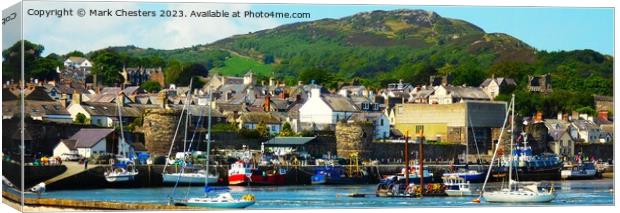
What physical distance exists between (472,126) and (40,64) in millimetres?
10088

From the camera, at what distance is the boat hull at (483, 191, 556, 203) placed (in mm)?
18125

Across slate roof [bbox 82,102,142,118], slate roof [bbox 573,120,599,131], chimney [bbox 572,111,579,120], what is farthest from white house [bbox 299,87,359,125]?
chimney [bbox 572,111,579,120]

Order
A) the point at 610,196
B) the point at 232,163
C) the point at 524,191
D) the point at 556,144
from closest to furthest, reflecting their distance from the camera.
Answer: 1. the point at 610,196
2. the point at 524,191
3. the point at 232,163
4. the point at 556,144

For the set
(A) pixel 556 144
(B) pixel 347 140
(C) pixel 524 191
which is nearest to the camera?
(C) pixel 524 191

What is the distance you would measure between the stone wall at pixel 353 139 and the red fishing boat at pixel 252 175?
2.26m

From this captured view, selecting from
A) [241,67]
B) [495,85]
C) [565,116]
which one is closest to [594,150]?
[565,116]

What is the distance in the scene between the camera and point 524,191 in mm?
19578

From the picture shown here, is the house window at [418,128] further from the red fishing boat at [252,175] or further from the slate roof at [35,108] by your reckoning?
the slate roof at [35,108]

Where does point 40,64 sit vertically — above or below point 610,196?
above

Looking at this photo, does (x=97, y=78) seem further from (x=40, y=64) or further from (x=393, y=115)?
(x=40, y=64)

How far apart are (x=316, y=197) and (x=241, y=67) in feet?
21.4

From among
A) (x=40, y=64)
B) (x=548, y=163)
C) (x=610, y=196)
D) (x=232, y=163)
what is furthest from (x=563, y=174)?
(x=40, y=64)

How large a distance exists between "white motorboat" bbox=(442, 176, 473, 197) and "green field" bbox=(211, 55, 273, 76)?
410cm

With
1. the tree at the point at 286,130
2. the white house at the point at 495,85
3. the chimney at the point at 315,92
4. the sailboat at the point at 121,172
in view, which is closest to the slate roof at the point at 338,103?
the chimney at the point at 315,92
